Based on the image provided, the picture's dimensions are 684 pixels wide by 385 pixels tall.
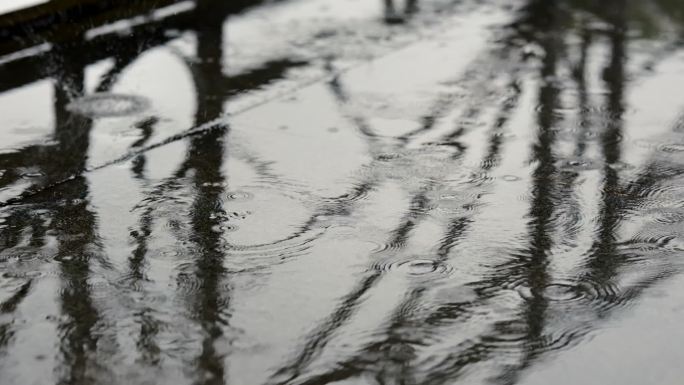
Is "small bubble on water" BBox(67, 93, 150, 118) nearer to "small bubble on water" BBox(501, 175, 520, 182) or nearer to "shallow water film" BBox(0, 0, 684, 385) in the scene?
"shallow water film" BBox(0, 0, 684, 385)

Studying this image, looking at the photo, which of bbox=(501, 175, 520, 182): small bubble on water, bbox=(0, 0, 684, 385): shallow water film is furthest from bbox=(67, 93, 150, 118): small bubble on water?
bbox=(501, 175, 520, 182): small bubble on water

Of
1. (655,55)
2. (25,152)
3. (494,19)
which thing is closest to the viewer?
(25,152)

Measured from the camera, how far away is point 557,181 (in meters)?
3.99

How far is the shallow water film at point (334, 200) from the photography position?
2.76 metres

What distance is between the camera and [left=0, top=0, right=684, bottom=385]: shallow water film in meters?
2.76

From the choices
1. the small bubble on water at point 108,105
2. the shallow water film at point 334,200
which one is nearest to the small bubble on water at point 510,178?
the shallow water film at point 334,200

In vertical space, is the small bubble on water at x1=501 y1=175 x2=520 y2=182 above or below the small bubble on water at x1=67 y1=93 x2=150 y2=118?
above

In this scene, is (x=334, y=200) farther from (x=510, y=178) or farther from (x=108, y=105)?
(x=108, y=105)

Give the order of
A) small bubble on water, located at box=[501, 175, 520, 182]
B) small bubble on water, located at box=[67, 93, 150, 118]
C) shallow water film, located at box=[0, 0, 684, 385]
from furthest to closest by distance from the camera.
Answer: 1. small bubble on water, located at box=[67, 93, 150, 118]
2. small bubble on water, located at box=[501, 175, 520, 182]
3. shallow water film, located at box=[0, 0, 684, 385]

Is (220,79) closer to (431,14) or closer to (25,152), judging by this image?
(25,152)

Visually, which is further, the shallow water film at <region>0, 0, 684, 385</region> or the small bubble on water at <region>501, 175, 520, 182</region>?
the small bubble on water at <region>501, 175, 520, 182</region>

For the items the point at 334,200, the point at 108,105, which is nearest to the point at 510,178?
the point at 334,200

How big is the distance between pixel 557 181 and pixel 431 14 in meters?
2.96

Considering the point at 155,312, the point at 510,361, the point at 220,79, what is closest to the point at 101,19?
the point at 220,79
